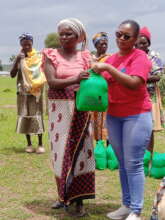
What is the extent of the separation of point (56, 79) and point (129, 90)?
2.34 feet

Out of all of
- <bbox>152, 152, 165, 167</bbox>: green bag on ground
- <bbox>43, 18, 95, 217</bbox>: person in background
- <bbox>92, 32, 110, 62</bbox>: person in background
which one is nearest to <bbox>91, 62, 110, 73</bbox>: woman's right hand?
<bbox>43, 18, 95, 217</bbox>: person in background

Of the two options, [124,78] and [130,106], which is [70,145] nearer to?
[130,106]

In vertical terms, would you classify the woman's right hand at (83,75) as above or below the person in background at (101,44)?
below

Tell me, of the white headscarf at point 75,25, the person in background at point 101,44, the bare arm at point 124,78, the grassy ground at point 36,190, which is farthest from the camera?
the person in background at point 101,44

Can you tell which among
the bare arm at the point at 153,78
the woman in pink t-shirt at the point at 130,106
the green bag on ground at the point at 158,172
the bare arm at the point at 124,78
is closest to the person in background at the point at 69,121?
the woman in pink t-shirt at the point at 130,106

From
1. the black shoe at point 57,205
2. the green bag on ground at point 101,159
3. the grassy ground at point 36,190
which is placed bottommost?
the grassy ground at point 36,190

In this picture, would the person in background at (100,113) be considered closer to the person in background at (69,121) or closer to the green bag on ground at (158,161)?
the green bag on ground at (158,161)

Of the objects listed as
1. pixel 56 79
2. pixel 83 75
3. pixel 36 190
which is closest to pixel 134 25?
pixel 83 75

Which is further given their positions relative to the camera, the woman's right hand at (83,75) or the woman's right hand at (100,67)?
the woman's right hand at (83,75)

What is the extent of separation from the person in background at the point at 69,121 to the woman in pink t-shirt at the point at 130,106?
33 centimetres

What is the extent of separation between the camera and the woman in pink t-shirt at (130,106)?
3.50m

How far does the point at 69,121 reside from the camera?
4.02m

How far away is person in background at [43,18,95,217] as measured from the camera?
3.93 m

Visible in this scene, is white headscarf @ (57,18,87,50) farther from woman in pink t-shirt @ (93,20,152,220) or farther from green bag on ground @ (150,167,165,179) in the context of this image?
green bag on ground @ (150,167,165,179)
